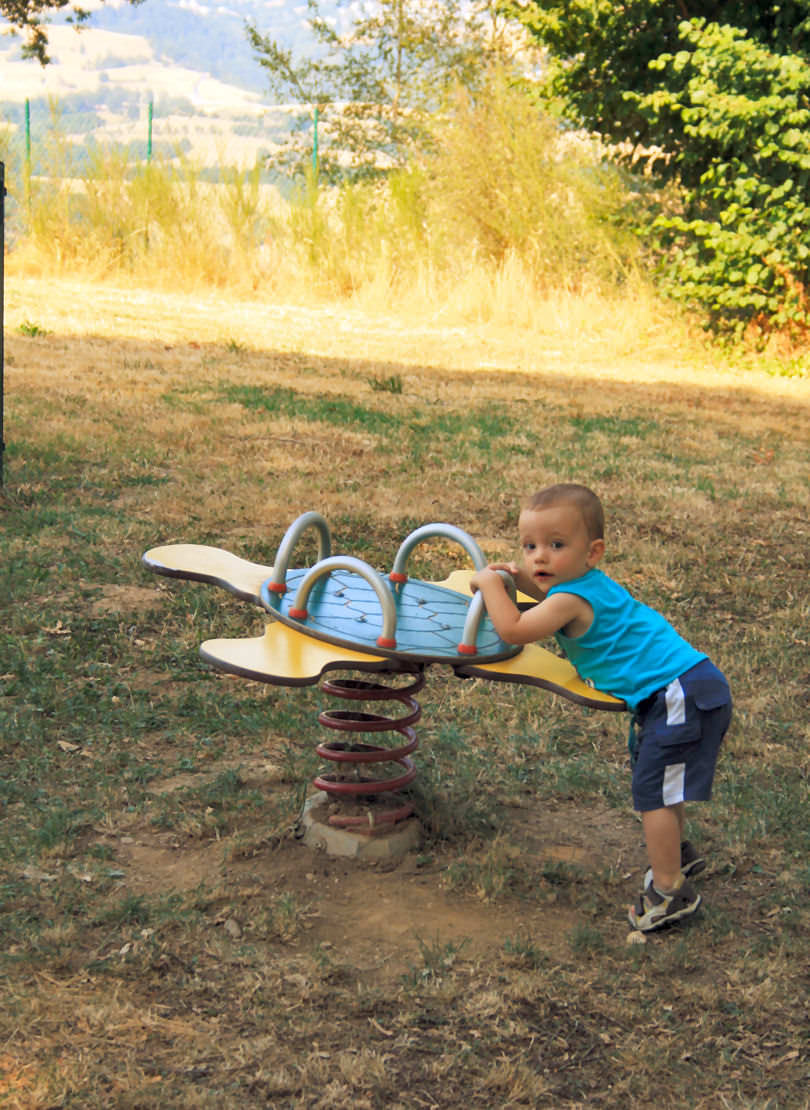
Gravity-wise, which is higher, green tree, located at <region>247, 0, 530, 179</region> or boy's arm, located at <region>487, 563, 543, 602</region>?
green tree, located at <region>247, 0, 530, 179</region>

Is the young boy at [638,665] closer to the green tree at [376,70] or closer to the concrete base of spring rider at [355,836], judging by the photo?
the concrete base of spring rider at [355,836]

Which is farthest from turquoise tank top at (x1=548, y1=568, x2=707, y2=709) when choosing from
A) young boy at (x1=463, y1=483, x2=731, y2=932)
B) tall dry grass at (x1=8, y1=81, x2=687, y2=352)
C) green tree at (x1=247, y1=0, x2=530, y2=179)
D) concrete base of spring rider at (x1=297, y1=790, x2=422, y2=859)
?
green tree at (x1=247, y1=0, x2=530, y2=179)

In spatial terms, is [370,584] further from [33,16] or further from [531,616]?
[33,16]

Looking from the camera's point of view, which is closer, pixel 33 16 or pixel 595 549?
pixel 595 549

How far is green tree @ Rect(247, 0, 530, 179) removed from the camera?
2395 cm

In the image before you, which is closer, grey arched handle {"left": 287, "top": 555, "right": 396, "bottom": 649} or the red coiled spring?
grey arched handle {"left": 287, "top": 555, "right": 396, "bottom": 649}

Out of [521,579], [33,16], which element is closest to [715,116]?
[521,579]

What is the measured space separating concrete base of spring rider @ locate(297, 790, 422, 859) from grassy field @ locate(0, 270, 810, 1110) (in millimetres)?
35

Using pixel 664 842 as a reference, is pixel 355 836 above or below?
below

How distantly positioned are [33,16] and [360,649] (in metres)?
22.0

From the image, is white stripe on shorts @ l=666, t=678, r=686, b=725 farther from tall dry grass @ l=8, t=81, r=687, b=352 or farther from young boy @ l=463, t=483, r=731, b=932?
tall dry grass @ l=8, t=81, r=687, b=352

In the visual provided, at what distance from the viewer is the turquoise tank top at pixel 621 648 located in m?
2.82

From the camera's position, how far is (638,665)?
2830 mm

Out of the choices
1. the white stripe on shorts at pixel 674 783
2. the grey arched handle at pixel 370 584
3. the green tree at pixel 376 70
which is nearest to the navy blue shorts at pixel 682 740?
the white stripe on shorts at pixel 674 783
